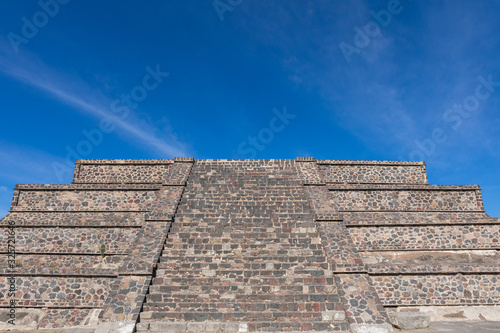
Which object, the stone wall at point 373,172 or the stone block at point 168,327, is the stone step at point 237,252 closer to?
the stone block at point 168,327

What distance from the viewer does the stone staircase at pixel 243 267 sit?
8258 mm

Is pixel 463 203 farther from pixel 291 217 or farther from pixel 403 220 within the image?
pixel 291 217

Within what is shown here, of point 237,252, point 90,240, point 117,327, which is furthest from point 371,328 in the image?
point 90,240

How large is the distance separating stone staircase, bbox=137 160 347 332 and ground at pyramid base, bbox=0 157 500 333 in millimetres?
37

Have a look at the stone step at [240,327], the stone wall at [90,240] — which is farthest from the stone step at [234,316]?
the stone wall at [90,240]

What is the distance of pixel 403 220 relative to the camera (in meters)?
11.8

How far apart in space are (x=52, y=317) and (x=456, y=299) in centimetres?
1257

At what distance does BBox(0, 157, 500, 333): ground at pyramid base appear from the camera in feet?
27.7

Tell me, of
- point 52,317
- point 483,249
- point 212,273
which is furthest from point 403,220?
point 52,317

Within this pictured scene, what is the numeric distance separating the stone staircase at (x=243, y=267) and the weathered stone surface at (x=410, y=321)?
143cm

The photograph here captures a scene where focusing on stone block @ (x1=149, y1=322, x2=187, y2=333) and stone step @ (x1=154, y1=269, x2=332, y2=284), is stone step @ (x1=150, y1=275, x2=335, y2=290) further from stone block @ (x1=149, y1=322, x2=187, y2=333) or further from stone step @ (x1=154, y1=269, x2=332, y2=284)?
stone block @ (x1=149, y1=322, x2=187, y2=333)

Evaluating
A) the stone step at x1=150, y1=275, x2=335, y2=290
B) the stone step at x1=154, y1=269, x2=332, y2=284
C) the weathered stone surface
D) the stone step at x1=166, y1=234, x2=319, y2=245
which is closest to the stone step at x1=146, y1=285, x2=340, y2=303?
the stone step at x1=150, y1=275, x2=335, y2=290

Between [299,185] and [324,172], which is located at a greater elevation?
[324,172]

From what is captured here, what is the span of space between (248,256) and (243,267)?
1.56 feet
